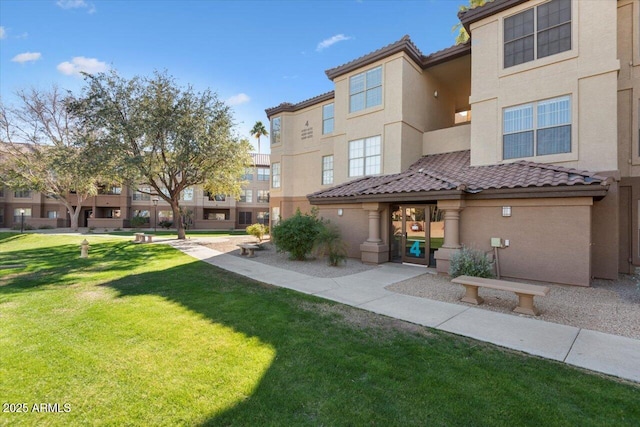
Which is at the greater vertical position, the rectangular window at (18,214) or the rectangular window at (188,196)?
the rectangular window at (188,196)

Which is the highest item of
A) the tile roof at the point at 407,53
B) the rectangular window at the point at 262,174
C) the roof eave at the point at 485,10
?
the roof eave at the point at 485,10

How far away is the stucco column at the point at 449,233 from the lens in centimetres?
998

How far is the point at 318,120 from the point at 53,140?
96.2 ft

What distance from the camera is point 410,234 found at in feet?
39.6

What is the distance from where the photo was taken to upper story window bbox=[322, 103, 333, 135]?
18.4 m

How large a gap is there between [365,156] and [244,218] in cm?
3287

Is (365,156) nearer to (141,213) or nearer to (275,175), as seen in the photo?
(275,175)

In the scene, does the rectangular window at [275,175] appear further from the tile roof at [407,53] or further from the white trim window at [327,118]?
the tile roof at [407,53]

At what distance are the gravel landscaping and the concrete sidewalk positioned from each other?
42cm

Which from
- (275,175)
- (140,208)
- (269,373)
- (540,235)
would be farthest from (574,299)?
(140,208)

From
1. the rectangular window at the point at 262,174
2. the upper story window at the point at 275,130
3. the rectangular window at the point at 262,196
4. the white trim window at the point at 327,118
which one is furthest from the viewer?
the rectangular window at the point at 262,196

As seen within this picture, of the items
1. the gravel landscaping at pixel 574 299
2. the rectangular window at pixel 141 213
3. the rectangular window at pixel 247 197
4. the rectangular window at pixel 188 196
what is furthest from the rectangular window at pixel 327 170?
the rectangular window at pixel 141 213

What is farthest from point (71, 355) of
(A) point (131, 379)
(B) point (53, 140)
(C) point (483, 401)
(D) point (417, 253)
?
(B) point (53, 140)

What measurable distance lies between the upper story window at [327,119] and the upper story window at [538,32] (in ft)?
31.7
